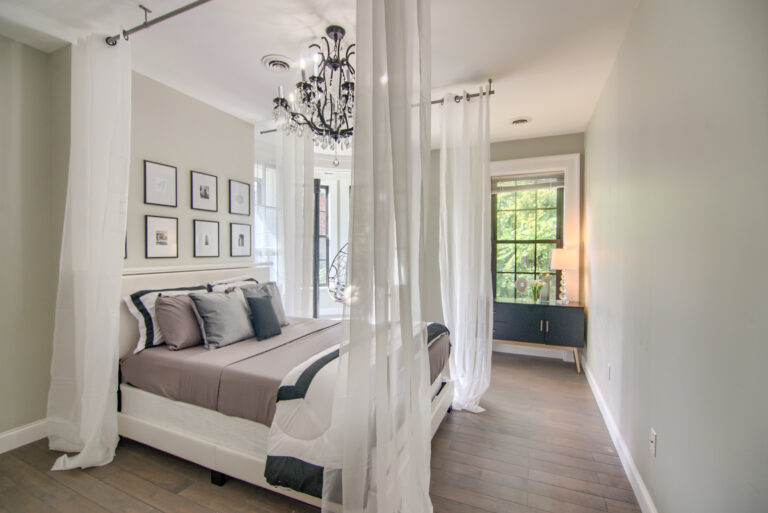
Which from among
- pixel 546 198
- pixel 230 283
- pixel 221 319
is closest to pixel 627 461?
pixel 221 319

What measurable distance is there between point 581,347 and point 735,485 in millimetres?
2908

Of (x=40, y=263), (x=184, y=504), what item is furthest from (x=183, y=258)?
(x=184, y=504)

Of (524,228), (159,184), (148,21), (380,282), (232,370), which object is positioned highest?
(148,21)

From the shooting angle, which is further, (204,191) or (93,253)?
(204,191)

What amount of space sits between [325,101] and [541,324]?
319cm

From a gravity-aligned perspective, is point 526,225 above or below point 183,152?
below

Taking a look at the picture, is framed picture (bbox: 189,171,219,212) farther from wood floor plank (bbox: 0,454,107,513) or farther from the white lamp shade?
the white lamp shade

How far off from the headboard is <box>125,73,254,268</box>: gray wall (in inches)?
4.1

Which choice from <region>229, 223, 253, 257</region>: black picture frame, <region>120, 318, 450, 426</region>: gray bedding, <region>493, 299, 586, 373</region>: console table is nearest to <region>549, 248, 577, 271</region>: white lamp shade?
<region>493, 299, 586, 373</region>: console table

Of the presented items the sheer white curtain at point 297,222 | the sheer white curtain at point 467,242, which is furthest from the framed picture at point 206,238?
the sheer white curtain at point 467,242

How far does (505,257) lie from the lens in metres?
4.58

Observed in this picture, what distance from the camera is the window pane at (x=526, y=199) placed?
4418 millimetres

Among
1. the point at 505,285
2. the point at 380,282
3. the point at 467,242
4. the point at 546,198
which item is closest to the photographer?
the point at 380,282

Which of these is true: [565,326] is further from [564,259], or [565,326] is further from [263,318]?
[263,318]
